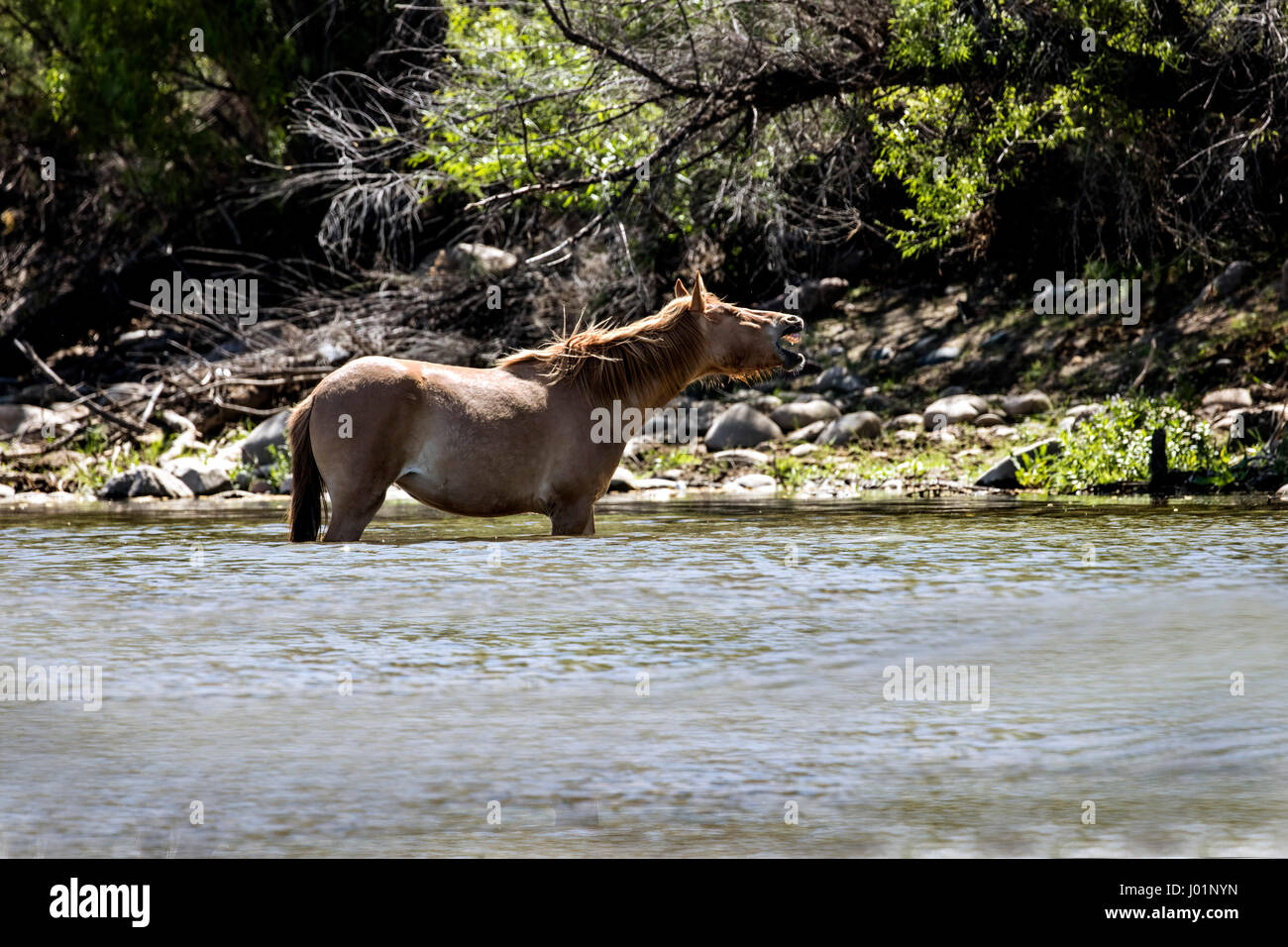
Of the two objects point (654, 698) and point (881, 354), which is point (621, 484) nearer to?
point (881, 354)

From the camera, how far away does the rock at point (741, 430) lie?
1507 cm

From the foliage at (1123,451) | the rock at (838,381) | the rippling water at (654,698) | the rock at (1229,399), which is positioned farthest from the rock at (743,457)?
the rippling water at (654,698)

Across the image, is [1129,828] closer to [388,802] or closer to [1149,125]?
[388,802]

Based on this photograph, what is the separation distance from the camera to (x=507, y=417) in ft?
30.0

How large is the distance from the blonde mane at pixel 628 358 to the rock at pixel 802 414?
5.71m

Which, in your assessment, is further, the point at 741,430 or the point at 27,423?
the point at 27,423

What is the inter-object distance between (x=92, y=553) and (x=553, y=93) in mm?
6342

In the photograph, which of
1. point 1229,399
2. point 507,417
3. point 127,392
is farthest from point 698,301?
point 127,392

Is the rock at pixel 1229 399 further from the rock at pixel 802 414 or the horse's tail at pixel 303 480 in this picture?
the horse's tail at pixel 303 480

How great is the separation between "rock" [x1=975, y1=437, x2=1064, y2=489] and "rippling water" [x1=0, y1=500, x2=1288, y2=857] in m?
3.96

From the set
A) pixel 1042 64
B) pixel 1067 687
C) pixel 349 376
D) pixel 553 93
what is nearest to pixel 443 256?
pixel 553 93

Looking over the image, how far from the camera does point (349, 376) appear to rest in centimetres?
884

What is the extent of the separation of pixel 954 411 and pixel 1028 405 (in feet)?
2.26
